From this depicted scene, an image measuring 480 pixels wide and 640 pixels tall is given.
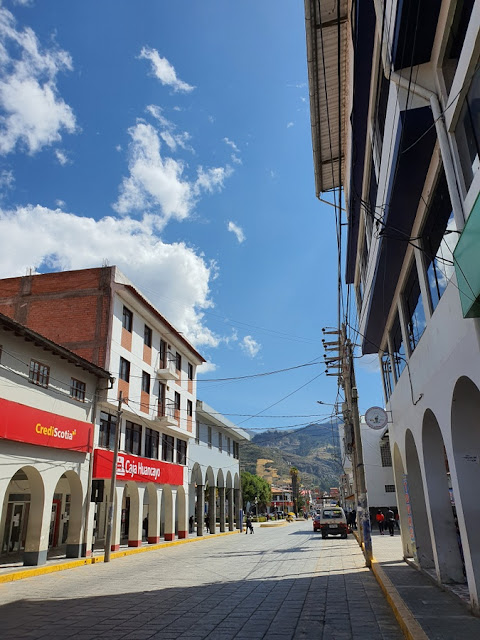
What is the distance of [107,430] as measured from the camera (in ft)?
73.6

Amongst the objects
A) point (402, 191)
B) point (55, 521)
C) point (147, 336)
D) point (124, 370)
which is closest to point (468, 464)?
point (402, 191)

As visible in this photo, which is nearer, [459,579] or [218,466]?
[459,579]

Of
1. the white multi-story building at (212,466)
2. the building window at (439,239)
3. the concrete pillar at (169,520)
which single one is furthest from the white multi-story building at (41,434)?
the white multi-story building at (212,466)

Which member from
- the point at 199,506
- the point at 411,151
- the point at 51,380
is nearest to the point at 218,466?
the point at 199,506

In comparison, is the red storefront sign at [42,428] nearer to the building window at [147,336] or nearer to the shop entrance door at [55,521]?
the shop entrance door at [55,521]

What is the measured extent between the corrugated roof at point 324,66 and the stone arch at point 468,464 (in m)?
5.27

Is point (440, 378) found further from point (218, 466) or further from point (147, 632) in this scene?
point (218, 466)

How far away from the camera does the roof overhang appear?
755 cm

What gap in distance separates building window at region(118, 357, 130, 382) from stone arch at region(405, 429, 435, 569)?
14209 mm

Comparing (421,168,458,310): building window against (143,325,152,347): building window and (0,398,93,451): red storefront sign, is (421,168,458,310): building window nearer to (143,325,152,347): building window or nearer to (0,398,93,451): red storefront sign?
(0,398,93,451): red storefront sign

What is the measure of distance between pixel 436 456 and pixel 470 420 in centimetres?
348

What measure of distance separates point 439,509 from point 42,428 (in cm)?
1261

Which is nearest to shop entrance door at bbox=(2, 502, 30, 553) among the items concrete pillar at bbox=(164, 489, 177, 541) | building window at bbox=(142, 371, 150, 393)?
building window at bbox=(142, 371, 150, 393)

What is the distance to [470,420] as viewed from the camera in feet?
27.1
